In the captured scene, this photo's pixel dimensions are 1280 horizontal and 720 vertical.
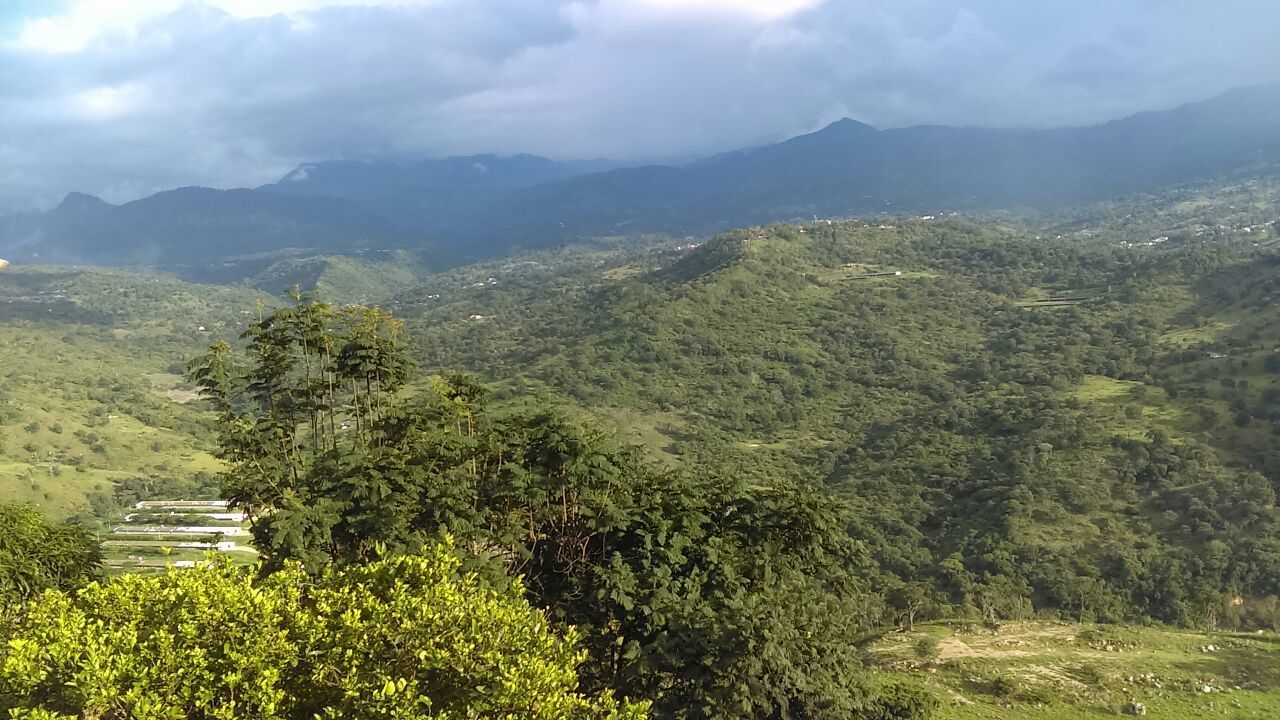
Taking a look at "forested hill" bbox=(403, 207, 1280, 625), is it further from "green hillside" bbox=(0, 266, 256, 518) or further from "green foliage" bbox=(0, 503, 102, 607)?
"green hillside" bbox=(0, 266, 256, 518)

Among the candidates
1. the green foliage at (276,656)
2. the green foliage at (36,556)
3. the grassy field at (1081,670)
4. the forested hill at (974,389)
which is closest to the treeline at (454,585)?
the green foliage at (276,656)

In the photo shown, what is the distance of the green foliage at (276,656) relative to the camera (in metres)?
8.41

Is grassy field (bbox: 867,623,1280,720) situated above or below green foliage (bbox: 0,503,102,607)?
below

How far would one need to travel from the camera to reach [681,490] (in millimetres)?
17953

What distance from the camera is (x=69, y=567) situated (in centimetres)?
1678

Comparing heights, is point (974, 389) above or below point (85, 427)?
below

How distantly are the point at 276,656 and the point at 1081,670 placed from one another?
2582cm

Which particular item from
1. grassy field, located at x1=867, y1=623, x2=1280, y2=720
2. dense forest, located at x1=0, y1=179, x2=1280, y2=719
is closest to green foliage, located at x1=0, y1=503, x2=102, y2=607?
dense forest, located at x1=0, y1=179, x2=1280, y2=719

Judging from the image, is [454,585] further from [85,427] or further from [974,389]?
[85,427]

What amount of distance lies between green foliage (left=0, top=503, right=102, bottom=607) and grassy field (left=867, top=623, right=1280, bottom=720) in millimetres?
22778

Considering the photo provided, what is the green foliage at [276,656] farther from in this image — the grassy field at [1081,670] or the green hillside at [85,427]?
the green hillside at [85,427]

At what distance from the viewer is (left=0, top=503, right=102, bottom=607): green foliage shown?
15.1 metres

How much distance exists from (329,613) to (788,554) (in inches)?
406

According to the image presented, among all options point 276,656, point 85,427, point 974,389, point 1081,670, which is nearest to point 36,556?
point 276,656
